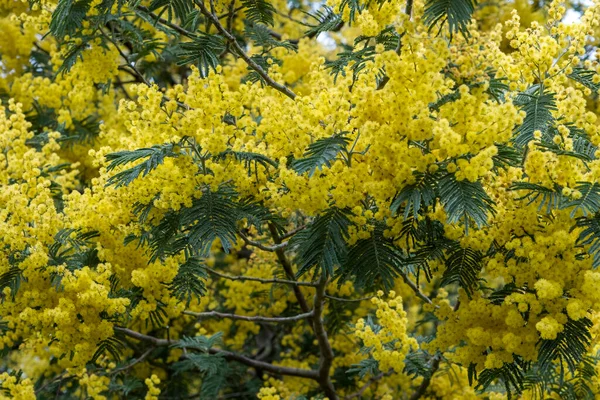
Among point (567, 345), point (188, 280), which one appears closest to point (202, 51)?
point (188, 280)

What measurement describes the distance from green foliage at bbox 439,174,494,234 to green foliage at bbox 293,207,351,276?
0.50 m

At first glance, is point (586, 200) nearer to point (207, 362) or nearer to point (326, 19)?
point (326, 19)

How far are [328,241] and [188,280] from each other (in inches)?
39.8

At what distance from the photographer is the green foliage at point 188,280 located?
149 inches

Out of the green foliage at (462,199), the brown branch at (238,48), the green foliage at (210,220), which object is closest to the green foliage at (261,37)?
the brown branch at (238,48)

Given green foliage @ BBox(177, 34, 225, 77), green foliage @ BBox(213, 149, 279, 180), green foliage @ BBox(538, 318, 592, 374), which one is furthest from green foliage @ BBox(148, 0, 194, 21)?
green foliage @ BBox(538, 318, 592, 374)

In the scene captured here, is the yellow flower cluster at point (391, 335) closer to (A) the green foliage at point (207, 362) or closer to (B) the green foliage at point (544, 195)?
(B) the green foliage at point (544, 195)

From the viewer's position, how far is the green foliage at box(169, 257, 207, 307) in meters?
3.79

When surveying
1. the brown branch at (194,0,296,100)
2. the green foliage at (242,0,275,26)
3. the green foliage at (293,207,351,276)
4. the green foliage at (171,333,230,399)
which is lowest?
the green foliage at (293,207,351,276)

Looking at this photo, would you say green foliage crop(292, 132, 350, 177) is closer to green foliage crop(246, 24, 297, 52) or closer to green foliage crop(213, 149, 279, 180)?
green foliage crop(213, 149, 279, 180)

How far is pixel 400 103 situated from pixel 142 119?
4.36 ft

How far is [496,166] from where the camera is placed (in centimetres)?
314

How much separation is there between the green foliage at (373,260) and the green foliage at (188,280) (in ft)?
3.02

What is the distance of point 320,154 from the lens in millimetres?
3000
